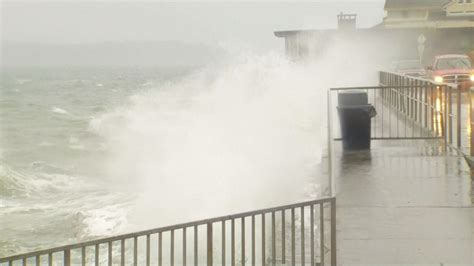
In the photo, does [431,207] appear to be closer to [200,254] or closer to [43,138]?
[200,254]

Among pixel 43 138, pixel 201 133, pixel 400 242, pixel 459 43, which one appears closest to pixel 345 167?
pixel 400 242

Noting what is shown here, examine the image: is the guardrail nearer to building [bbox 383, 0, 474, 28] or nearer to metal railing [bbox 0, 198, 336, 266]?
metal railing [bbox 0, 198, 336, 266]

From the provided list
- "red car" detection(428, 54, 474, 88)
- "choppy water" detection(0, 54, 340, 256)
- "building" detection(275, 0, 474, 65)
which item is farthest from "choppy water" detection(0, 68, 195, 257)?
"building" detection(275, 0, 474, 65)

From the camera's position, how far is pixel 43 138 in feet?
169

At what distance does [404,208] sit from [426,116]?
26.3 feet

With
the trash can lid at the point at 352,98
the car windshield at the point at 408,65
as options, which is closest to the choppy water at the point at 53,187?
the trash can lid at the point at 352,98

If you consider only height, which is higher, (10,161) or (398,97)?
(398,97)

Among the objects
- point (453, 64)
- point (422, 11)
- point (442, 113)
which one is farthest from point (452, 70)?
point (422, 11)

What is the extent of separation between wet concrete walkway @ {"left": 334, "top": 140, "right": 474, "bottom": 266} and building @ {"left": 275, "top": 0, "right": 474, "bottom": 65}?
3831cm

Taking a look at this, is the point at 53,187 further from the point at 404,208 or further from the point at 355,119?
the point at 404,208

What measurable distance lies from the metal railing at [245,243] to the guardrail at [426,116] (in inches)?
90.6

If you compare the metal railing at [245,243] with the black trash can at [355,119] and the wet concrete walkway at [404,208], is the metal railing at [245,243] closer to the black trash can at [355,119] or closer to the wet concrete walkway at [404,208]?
the wet concrete walkway at [404,208]

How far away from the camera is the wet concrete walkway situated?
7.79 m

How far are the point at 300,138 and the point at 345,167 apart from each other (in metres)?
15.6
